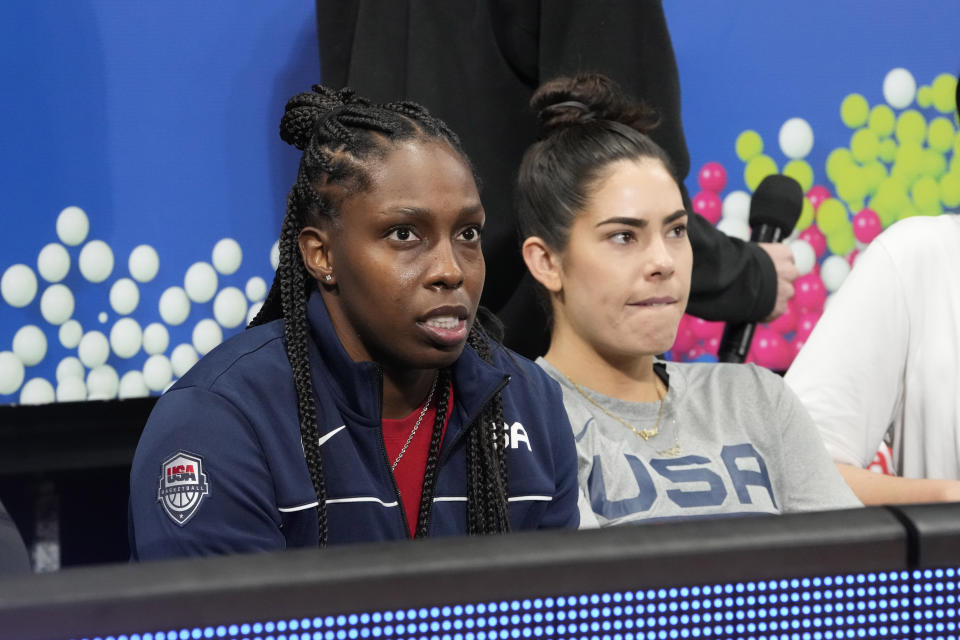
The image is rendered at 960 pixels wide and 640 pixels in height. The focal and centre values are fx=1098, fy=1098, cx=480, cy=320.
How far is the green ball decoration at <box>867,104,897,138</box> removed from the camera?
7.62 feet

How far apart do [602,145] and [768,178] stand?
18.2 inches

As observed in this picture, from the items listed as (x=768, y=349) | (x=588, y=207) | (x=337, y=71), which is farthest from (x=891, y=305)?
(x=337, y=71)

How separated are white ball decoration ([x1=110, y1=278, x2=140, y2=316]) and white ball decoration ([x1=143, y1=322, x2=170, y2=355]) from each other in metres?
0.05

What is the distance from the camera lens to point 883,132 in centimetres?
233

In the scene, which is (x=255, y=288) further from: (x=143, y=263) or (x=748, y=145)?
(x=748, y=145)

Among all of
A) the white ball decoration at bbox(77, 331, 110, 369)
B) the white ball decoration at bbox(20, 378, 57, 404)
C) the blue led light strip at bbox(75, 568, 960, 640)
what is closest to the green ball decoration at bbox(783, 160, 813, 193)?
the white ball decoration at bbox(77, 331, 110, 369)

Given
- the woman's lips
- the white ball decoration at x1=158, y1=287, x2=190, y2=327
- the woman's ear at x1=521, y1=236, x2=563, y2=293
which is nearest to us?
the woman's lips

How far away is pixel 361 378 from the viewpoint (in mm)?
1189

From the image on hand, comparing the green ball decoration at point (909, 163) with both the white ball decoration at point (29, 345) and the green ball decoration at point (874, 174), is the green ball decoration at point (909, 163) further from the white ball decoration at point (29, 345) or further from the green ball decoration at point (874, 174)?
the white ball decoration at point (29, 345)

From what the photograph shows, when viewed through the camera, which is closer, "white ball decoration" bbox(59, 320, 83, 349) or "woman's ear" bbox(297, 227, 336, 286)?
"woman's ear" bbox(297, 227, 336, 286)

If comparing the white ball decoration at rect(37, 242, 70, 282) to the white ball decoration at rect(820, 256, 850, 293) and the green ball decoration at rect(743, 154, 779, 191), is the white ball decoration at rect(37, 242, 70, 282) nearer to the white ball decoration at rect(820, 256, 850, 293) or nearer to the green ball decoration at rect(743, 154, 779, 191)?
the green ball decoration at rect(743, 154, 779, 191)

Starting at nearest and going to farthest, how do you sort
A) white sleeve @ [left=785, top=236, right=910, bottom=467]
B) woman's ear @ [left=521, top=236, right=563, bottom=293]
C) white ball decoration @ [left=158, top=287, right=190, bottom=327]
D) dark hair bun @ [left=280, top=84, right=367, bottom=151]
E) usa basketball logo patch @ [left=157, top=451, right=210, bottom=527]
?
usa basketball logo patch @ [left=157, top=451, right=210, bottom=527]
dark hair bun @ [left=280, top=84, right=367, bottom=151]
white sleeve @ [left=785, top=236, right=910, bottom=467]
woman's ear @ [left=521, top=236, right=563, bottom=293]
white ball decoration @ [left=158, top=287, right=190, bottom=327]

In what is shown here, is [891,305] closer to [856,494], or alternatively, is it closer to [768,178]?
[856,494]

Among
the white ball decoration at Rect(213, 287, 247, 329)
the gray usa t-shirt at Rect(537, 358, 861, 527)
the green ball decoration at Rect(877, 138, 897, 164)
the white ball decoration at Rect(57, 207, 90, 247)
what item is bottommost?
the gray usa t-shirt at Rect(537, 358, 861, 527)
